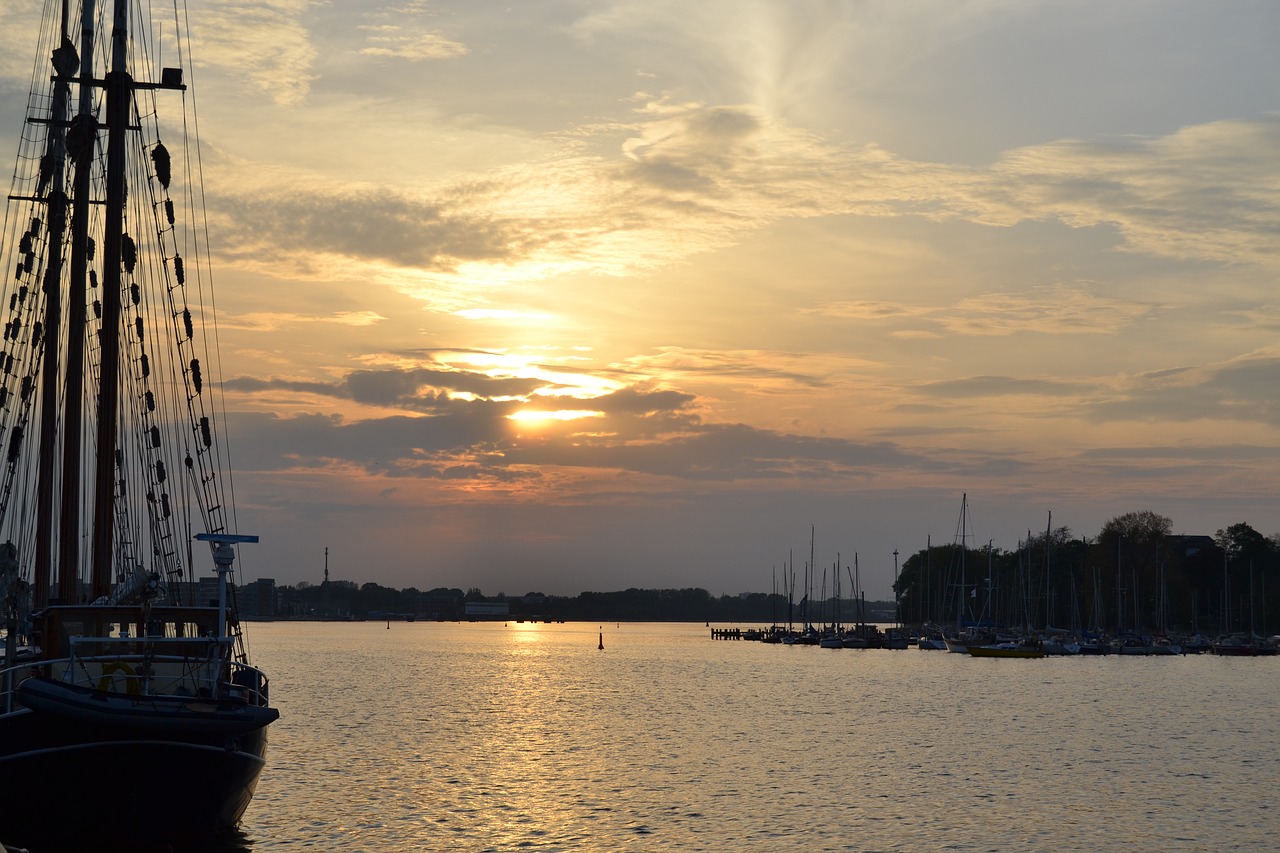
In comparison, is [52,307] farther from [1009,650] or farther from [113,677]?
[1009,650]

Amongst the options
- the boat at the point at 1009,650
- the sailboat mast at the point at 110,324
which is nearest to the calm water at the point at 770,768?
the sailboat mast at the point at 110,324

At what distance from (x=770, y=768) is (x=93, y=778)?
32873 mm

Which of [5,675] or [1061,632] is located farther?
[1061,632]

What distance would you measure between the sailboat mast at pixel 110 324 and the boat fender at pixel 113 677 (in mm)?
7075

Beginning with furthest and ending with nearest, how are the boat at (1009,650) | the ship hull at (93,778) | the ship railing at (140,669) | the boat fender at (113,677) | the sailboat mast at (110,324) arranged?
the boat at (1009,650)
the sailboat mast at (110,324)
the boat fender at (113,677)
the ship railing at (140,669)
the ship hull at (93,778)

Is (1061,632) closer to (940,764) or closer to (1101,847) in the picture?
(940,764)

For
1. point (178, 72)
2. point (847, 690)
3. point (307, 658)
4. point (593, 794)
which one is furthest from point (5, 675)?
point (307, 658)

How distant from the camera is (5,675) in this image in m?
32.9

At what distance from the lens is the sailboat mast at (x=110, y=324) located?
3716cm

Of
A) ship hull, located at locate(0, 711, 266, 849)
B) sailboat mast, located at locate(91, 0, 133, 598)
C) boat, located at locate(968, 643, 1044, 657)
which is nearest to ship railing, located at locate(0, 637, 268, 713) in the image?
ship hull, located at locate(0, 711, 266, 849)

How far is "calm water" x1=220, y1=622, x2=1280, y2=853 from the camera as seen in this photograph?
40469 millimetres

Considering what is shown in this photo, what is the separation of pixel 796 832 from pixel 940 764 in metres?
20.1

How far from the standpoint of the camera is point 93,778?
97.1 feet

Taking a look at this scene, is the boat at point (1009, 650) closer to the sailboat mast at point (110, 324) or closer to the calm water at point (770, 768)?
the calm water at point (770, 768)
